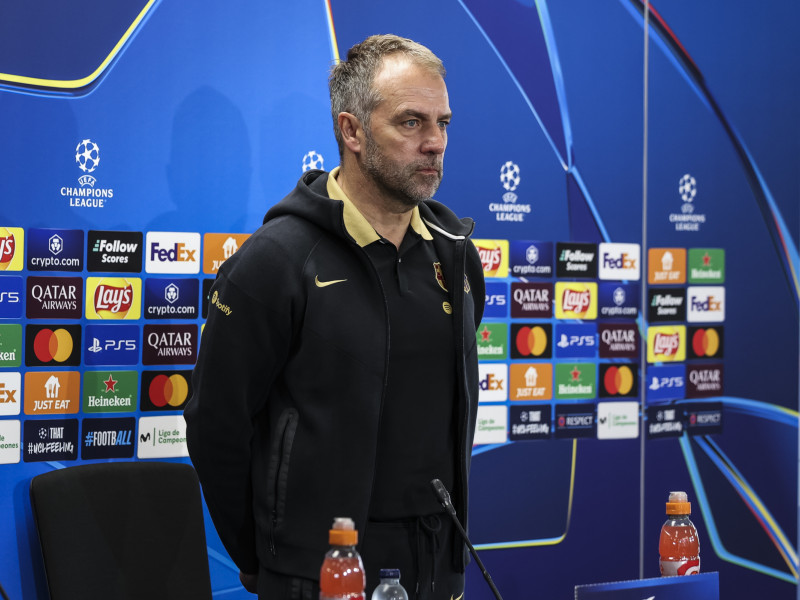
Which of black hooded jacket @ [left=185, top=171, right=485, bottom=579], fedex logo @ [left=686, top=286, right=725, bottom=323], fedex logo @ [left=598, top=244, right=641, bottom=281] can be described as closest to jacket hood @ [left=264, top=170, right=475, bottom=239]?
black hooded jacket @ [left=185, top=171, right=485, bottom=579]

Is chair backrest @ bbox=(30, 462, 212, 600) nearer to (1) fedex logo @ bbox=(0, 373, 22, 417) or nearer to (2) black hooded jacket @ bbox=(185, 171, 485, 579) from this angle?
(1) fedex logo @ bbox=(0, 373, 22, 417)

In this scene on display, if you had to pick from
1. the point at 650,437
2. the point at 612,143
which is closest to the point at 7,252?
the point at 612,143

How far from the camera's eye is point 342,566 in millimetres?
1497

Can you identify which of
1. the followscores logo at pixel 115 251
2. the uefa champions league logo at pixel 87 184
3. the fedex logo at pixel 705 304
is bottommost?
the fedex logo at pixel 705 304

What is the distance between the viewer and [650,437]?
→ 3.42m

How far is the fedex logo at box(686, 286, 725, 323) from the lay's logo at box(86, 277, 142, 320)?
77.5 inches

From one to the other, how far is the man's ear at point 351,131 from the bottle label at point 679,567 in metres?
1.02

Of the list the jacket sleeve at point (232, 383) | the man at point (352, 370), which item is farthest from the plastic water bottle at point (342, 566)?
the jacket sleeve at point (232, 383)

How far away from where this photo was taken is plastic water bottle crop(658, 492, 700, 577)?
1.83 m

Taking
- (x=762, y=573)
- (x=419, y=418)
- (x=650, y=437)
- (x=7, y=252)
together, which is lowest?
(x=762, y=573)

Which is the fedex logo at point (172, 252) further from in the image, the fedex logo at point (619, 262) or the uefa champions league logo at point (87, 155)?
the fedex logo at point (619, 262)

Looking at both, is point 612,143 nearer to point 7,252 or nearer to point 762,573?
point 762,573

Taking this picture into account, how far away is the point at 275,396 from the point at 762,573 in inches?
100

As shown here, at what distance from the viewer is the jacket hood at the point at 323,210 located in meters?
1.89
